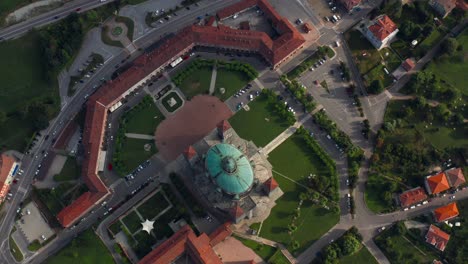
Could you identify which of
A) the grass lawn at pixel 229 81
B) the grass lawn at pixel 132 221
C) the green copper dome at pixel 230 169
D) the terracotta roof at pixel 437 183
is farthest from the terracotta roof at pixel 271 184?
the terracotta roof at pixel 437 183

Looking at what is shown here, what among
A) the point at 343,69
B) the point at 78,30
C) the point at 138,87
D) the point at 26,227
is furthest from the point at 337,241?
the point at 78,30

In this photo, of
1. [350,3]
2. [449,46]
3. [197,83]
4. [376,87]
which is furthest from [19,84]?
[449,46]

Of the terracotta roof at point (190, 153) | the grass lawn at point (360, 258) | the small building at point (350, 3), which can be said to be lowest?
the grass lawn at point (360, 258)

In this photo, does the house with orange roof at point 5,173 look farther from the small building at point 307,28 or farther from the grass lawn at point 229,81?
the small building at point 307,28

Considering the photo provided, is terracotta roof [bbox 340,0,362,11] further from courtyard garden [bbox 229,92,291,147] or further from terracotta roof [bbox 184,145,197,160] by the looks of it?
terracotta roof [bbox 184,145,197,160]

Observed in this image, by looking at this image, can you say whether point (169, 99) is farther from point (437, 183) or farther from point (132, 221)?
point (437, 183)

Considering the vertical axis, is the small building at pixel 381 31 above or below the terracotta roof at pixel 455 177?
above
